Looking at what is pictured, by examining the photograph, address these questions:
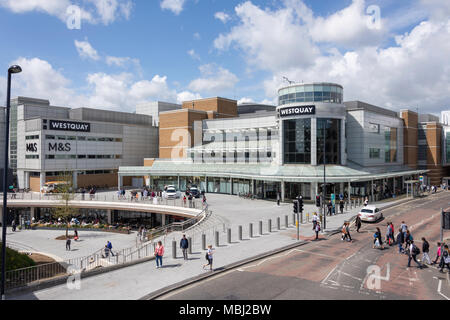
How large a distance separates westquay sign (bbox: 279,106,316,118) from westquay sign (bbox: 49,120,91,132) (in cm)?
3502

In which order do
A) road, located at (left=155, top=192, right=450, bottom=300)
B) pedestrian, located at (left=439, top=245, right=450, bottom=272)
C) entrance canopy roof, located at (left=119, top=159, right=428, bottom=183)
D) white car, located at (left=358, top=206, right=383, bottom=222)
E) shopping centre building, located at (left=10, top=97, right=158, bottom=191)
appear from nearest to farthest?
road, located at (left=155, top=192, right=450, bottom=300) → pedestrian, located at (left=439, top=245, right=450, bottom=272) → white car, located at (left=358, top=206, right=383, bottom=222) → entrance canopy roof, located at (left=119, top=159, right=428, bottom=183) → shopping centre building, located at (left=10, top=97, right=158, bottom=191)

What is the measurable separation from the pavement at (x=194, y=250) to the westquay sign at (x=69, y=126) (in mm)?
21598

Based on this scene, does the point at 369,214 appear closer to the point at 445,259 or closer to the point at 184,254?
the point at 445,259

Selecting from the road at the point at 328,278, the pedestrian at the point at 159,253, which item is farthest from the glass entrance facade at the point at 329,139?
the pedestrian at the point at 159,253

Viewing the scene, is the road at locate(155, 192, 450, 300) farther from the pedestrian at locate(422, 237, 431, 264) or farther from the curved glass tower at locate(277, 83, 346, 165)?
the curved glass tower at locate(277, 83, 346, 165)

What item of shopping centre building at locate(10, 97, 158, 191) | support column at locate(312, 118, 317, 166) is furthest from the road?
shopping centre building at locate(10, 97, 158, 191)

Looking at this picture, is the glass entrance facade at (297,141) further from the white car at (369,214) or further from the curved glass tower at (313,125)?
A: the white car at (369,214)

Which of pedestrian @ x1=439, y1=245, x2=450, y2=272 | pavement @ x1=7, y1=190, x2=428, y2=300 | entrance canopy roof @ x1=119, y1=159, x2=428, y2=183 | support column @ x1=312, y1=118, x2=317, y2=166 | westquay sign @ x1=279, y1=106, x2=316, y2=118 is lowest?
pavement @ x1=7, y1=190, x2=428, y2=300

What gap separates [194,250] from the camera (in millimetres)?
20578

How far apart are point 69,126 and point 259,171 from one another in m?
33.8

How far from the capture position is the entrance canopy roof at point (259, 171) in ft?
127

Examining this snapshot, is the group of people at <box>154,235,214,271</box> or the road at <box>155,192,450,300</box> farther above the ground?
the group of people at <box>154,235,214,271</box>

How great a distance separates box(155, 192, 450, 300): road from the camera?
13031 millimetres
